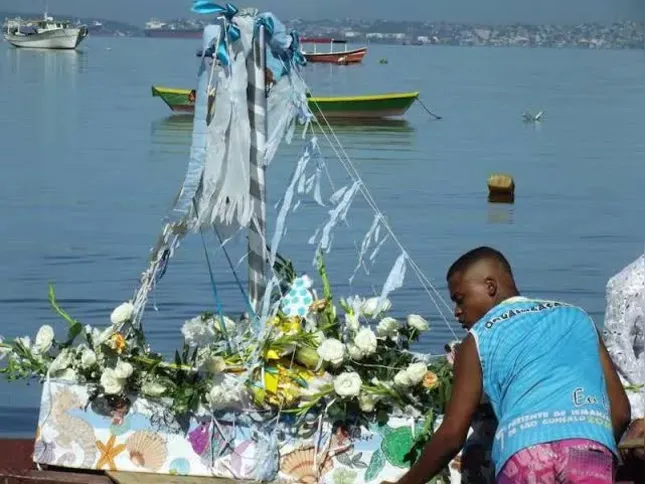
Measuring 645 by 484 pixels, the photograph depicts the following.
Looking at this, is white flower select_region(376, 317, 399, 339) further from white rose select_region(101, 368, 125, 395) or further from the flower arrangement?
white rose select_region(101, 368, 125, 395)

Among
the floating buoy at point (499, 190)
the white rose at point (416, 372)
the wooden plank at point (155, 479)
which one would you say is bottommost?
the floating buoy at point (499, 190)

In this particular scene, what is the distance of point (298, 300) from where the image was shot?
5.68 meters

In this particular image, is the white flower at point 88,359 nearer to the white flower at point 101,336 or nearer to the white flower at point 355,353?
the white flower at point 101,336

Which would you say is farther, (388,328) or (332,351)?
(388,328)

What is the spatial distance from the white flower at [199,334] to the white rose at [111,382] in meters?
0.44

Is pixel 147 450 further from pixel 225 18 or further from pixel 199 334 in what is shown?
pixel 225 18

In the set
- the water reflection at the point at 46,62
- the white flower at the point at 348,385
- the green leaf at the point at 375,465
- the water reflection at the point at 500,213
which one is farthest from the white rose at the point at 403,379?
the water reflection at the point at 46,62

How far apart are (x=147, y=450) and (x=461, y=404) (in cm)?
165

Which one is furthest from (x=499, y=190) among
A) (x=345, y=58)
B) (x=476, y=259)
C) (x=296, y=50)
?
(x=345, y=58)

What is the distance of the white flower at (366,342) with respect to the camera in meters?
5.28

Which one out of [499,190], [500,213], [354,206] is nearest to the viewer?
[354,206]

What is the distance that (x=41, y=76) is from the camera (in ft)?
230

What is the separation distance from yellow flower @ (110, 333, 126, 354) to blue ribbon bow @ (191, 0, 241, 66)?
1.19 m

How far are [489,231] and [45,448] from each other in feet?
45.9
